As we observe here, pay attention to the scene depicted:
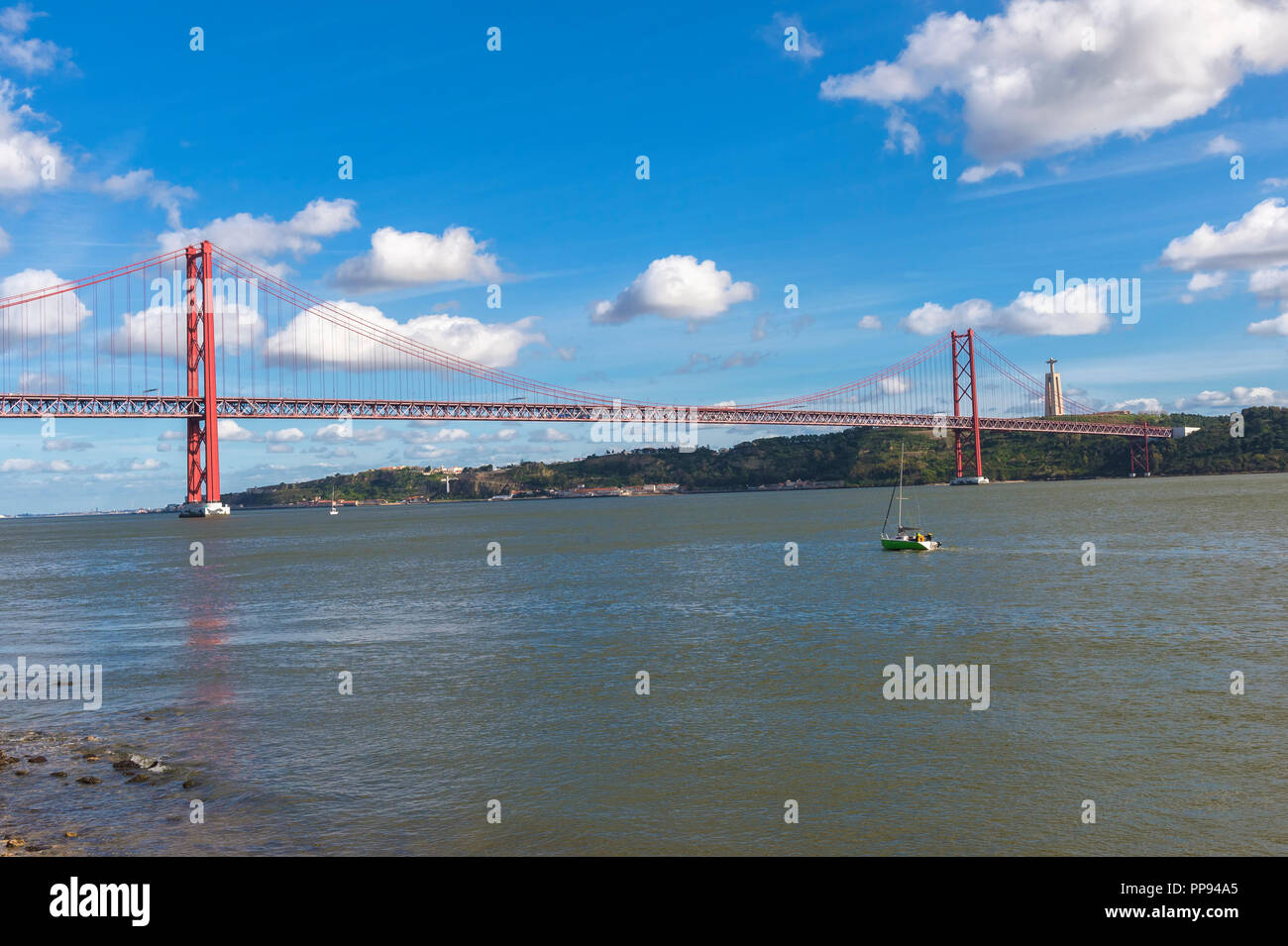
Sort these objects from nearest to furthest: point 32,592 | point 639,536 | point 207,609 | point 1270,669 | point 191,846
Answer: point 191,846, point 1270,669, point 207,609, point 32,592, point 639,536

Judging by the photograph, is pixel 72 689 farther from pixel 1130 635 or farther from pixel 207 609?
pixel 1130 635

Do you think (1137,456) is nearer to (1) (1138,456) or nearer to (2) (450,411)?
(1) (1138,456)

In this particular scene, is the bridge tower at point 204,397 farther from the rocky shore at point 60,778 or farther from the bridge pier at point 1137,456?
the bridge pier at point 1137,456

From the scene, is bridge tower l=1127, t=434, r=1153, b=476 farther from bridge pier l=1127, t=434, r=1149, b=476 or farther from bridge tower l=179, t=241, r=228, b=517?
bridge tower l=179, t=241, r=228, b=517

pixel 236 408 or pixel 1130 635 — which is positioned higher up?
pixel 236 408

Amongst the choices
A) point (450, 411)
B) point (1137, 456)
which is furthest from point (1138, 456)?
point (450, 411)

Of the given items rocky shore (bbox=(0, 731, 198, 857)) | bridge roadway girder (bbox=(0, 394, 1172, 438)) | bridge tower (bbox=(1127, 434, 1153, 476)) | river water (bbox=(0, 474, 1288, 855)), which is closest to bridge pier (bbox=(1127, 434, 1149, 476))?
bridge tower (bbox=(1127, 434, 1153, 476))
